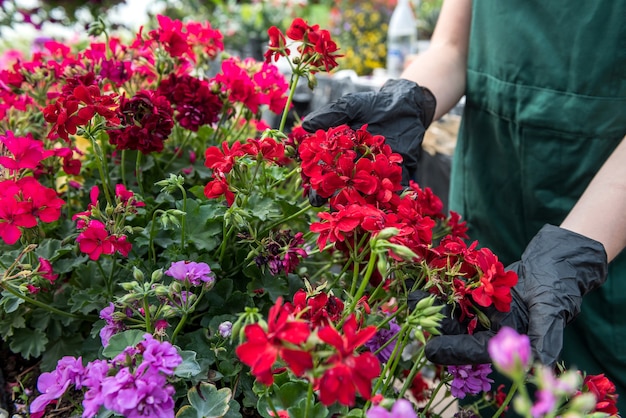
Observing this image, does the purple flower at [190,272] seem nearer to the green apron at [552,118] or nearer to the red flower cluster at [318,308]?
the red flower cluster at [318,308]

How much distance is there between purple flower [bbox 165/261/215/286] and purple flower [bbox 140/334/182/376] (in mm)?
96

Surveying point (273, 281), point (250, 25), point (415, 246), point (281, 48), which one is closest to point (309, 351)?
point (415, 246)

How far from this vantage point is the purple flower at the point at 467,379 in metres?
0.66

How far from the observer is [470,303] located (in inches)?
22.5

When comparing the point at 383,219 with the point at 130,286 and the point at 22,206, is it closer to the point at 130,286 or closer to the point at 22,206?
the point at 130,286

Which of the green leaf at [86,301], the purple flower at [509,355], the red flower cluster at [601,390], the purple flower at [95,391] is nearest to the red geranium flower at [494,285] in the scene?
the red flower cluster at [601,390]

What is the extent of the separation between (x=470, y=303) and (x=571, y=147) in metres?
0.51

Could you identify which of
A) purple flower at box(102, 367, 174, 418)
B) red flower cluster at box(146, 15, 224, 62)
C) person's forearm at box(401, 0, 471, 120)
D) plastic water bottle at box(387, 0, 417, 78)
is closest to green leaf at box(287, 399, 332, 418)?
purple flower at box(102, 367, 174, 418)

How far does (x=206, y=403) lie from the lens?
1.94 ft

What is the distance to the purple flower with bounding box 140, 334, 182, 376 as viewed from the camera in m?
0.51

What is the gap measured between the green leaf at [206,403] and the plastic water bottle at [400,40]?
2006mm

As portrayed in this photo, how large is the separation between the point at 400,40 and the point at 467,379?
2228 mm

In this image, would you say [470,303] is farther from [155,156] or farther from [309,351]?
[155,156]

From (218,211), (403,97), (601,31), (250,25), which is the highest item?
(601,31)
